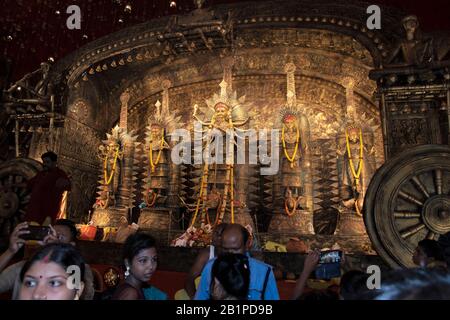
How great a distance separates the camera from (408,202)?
3785 millimetres

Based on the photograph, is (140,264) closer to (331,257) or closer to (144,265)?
(144,265)

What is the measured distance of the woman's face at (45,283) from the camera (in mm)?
1508

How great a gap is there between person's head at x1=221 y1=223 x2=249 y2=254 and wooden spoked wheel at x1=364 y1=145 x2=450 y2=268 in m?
2.00

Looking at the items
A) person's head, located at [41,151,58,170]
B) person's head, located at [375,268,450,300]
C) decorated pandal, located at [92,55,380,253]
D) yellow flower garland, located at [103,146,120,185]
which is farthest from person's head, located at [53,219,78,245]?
yellow flower garland, located at [103,146,120,185]

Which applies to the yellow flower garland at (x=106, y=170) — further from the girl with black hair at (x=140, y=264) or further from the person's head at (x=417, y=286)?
the person's head at (x=417, y=286)

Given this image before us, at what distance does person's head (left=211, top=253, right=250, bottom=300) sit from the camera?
1.56 meters

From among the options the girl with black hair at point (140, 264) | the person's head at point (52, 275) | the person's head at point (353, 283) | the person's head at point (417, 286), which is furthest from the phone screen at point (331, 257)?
the person's head at point (52, 275)

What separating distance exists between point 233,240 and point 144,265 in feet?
1.83

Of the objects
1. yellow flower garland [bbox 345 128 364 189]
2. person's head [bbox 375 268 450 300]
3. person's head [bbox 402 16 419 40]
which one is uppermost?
person's head [bbox 402 16 419 40]

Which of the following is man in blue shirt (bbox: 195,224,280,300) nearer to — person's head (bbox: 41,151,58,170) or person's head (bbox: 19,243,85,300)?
person's head (bbox: 19,243,85,300)

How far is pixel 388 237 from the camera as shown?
3615 mm

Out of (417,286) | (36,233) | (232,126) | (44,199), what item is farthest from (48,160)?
(417,286)

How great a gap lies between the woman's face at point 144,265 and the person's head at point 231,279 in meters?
0.54

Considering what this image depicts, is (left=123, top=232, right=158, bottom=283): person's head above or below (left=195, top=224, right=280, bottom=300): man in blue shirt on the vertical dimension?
above
